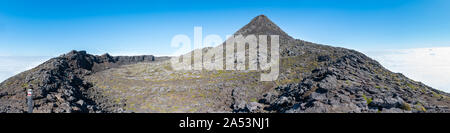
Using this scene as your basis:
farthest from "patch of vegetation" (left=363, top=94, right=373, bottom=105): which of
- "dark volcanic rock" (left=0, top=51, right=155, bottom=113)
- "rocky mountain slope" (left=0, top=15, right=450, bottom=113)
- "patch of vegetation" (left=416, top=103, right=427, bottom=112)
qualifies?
"dark volcanic rock" (left=0, top=51, right=155, bottom=113)

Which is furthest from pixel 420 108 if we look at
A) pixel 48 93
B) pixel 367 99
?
pixel 48 93

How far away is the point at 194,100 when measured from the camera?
129ft

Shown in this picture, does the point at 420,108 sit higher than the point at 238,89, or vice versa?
the point at 238,89

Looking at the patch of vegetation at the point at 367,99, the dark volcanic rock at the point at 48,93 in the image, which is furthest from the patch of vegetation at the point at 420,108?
the dark volcanic rock at the point at 48,93

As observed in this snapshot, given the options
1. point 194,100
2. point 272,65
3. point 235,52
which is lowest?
point 194,100

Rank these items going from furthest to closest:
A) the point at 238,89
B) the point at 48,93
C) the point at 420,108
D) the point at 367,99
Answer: the point at 238,89
the point at 48,93
the point at 367,99
the point at 420,108

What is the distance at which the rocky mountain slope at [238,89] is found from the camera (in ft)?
83.8

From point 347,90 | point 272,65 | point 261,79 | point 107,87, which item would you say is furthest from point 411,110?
point 107,87

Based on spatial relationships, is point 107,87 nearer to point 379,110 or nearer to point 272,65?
point 272,65

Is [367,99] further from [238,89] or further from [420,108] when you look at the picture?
[238,89]

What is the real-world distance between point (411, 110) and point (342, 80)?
353 inches

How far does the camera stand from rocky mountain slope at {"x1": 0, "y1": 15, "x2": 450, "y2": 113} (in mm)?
25547

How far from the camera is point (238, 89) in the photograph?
132ft

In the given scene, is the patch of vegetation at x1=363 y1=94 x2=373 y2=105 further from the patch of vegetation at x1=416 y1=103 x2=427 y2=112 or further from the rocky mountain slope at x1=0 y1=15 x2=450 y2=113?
the patch of vegetation at x1=416 y1=103 x2=427 y2=112
